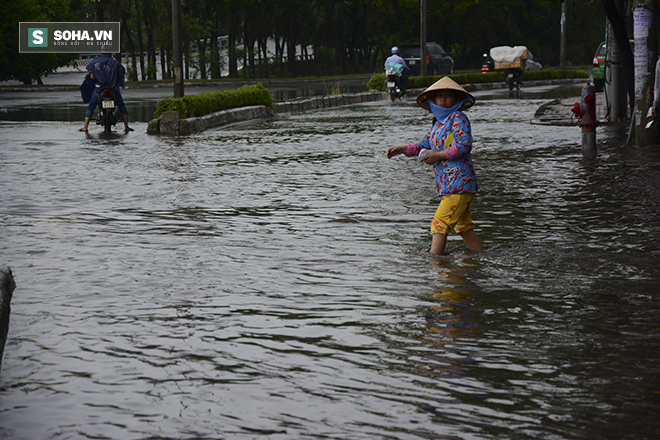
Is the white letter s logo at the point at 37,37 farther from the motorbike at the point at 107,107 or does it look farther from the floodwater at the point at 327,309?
the floodwater at the point at 327,309

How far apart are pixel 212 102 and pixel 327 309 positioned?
57.4 feet

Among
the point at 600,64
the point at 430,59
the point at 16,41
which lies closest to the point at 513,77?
the point at 600,64

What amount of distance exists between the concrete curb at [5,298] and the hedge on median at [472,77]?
3063cm

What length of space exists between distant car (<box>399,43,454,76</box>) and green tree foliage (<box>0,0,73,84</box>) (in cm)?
1866

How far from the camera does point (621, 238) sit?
809 cm

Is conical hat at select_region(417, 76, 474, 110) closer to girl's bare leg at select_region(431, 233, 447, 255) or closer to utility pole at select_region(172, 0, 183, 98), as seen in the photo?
girl's bare leg at select_region(431, 233, 447, 255)

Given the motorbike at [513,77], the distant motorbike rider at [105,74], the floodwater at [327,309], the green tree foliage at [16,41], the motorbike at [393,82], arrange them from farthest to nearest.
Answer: the green tree foliage at [16,41]
the motorbike at [513,77]
the motorbike at [393,82]
the distant motorbike rider at [105,74]
the floodwater at [327,309]

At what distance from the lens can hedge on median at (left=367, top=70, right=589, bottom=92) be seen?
3647 cm

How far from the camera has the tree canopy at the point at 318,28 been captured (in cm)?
5697

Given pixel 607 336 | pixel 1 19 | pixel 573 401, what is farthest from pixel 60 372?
pixel 1 19

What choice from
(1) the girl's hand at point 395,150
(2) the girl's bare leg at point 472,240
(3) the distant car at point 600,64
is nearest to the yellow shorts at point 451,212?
(2) the girl's bare leg at point 472,240

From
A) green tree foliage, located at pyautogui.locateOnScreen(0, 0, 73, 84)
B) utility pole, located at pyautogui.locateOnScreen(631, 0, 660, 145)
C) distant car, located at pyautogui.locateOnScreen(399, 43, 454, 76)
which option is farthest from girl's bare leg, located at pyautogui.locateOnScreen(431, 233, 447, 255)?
green tree foliage, located at pyautogui.locateOnScreen(0, 0, 73, 84)

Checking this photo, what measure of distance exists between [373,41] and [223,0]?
13617mm

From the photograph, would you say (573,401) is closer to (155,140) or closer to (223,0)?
(155,140)
